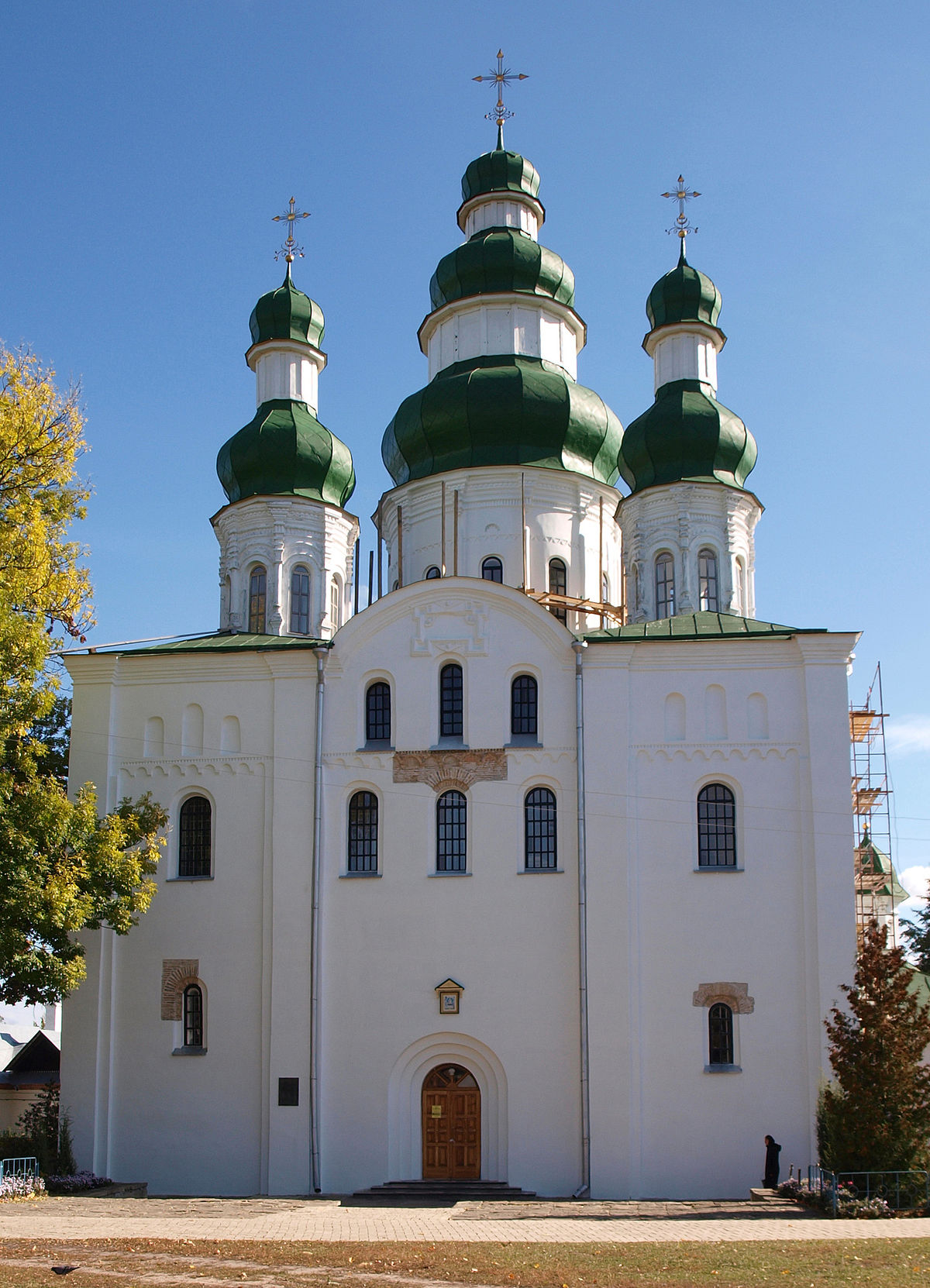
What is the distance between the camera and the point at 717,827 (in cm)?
2192

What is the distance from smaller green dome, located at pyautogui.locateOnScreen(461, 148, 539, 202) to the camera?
2996cm

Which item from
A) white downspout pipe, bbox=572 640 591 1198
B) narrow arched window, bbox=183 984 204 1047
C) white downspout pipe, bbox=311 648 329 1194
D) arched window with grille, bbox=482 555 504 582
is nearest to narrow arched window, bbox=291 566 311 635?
arched window with grille, bbox=482 555 504 582

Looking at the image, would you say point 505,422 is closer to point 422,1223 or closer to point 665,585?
point 665,585

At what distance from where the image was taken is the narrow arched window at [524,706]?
22641 mm

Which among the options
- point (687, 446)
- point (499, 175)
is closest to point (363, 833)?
point (687, 446)

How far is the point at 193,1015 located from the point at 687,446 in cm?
1397

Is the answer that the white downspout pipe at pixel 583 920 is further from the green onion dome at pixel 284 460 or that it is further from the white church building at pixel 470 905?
the green onion dome at pixel 284 460

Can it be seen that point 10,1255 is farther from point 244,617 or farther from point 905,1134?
point 244,617

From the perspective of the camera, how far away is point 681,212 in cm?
3086

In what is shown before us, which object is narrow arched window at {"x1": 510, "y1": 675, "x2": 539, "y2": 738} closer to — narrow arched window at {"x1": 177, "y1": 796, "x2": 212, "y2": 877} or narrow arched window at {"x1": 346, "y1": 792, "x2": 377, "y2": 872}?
narrow arched window at {"x1": 346, "y1": 792, "x2": 377, "y2": 872}

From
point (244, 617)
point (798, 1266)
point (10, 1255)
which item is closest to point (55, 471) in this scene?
point (244, 617)

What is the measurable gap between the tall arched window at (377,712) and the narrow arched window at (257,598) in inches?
204

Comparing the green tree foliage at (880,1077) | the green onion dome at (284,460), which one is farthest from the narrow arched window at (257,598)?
the green tree foliage at (880,1077)

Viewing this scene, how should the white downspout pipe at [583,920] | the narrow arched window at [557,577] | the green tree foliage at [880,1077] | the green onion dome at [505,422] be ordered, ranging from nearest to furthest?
the green tree foliage at [880,1077] → the white downspout pipe at [583,920] → the narrow arched window at [557,577] → the green onion dome at [505,422]
